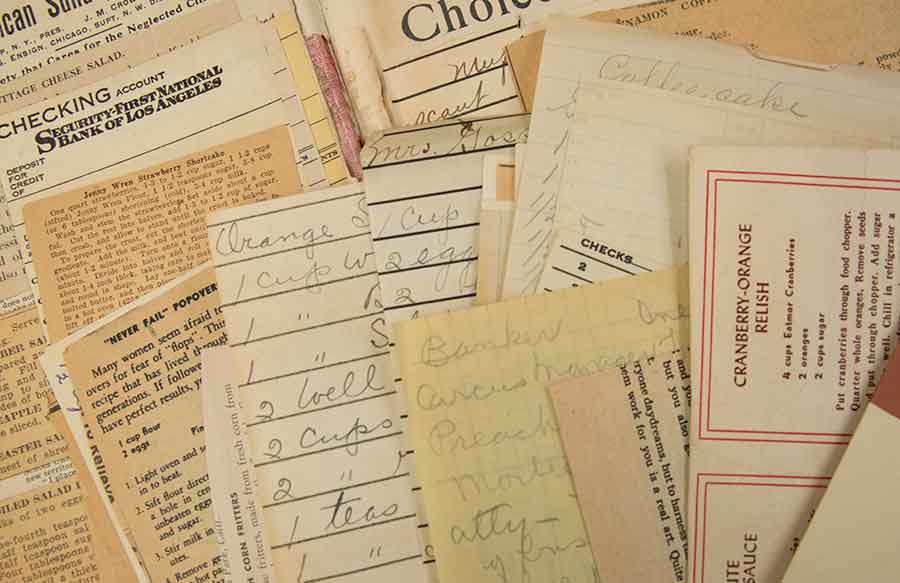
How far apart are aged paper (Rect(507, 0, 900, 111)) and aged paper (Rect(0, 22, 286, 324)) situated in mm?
174

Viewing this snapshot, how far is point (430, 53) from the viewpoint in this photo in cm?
42

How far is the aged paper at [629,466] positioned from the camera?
0.36 m

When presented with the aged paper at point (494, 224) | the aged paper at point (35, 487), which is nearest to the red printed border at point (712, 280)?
the aged paper at point (494, 224)

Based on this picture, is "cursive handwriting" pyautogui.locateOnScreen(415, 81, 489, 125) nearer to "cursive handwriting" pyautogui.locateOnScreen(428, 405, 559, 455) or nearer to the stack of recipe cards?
the stack of recipe cards

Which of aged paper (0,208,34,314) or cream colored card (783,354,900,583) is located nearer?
cream colored card (783,354,900,583)

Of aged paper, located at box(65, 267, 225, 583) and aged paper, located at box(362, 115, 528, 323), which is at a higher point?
aged paper, located at box(362, 115, 528, 323)

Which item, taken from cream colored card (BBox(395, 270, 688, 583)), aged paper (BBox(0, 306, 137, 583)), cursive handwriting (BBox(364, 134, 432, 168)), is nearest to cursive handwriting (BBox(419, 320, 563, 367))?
cream colored card (BBox(395, 270, 688, 583))

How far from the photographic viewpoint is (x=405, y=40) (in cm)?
42

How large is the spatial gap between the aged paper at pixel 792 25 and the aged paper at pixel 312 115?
0.42 ft

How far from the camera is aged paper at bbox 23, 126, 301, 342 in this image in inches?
16.5

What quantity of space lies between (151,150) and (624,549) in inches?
13.8

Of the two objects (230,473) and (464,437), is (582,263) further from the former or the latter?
(230,473)

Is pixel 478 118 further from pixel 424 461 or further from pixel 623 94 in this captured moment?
pixel 424 461

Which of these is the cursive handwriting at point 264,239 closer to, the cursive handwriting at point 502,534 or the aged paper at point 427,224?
the aged paper at point 427,224
